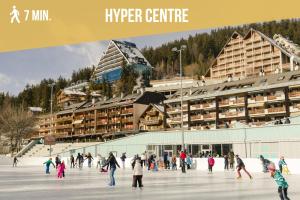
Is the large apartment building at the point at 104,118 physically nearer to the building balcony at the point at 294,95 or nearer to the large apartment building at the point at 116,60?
the building balcony at the point at 294,95

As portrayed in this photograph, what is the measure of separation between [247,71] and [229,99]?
161 feet

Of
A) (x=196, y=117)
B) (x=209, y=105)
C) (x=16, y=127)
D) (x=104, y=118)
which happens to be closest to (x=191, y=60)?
(x=104, y=118)

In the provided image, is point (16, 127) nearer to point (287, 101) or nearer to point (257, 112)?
point (257, 112)

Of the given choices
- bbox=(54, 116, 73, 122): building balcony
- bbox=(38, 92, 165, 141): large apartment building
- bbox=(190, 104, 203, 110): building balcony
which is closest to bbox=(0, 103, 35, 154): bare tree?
bbox=(38, 92, 165, 141): large apartment building

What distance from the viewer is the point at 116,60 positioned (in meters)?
187

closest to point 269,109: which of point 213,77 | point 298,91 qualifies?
point 298,91

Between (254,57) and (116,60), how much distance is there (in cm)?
8134

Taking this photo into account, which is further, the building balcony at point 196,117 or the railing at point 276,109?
the building balcony at point 196,117

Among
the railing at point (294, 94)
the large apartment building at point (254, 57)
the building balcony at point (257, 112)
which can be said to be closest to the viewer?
the railing at point (294, 94)

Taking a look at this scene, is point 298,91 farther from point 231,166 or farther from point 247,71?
point 247,71

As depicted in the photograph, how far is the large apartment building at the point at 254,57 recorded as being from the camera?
11073 centimetres

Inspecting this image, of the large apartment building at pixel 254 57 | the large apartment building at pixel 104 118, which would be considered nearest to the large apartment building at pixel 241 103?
the large apartment building at pixel 104 118

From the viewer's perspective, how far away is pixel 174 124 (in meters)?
79.2

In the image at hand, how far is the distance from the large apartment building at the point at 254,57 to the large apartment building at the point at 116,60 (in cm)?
5374
